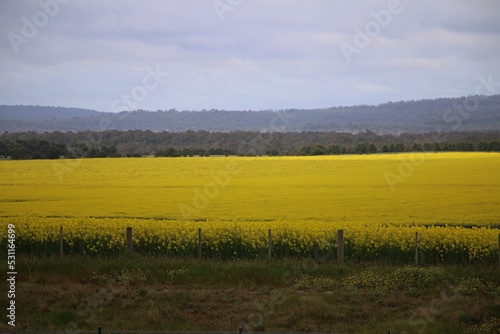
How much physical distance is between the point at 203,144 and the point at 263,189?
62995mm

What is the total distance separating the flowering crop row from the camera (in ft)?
64.9

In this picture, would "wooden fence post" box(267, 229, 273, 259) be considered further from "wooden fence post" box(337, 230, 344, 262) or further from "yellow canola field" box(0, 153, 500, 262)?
"wooden fence post" box(337, 230, 344, 262)

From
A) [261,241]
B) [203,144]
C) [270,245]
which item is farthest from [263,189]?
[203,144]

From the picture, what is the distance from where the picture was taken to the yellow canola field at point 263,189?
3053cm

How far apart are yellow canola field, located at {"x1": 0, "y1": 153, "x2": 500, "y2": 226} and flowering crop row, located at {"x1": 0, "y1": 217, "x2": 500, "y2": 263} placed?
700cm

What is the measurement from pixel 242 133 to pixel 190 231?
9092cm

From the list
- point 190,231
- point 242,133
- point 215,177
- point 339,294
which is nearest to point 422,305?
point 339,294

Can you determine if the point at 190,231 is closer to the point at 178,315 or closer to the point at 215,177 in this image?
the point at 178,315

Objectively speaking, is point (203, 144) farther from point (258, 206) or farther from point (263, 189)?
point (258, 206)

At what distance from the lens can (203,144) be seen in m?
102

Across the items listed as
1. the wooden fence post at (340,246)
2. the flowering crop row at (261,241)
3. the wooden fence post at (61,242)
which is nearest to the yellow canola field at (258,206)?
the flowering crop row at (261,241)

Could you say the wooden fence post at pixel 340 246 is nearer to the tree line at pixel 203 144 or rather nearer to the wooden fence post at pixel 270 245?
the wooden fence post at pixel 270 245

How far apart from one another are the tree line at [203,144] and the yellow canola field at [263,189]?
16687 millimetres

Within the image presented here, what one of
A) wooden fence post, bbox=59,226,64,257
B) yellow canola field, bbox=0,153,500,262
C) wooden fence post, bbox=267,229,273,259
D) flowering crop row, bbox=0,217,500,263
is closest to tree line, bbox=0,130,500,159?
yellow canola field, bbox=0,153,500,262
